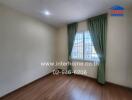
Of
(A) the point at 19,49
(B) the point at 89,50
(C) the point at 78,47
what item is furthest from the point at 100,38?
(A) the point at 19,49

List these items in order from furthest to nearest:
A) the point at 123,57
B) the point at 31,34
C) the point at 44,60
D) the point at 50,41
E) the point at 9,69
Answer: the point at 50,41, the point at 44,60, the point at 31,34, the point at 123,57, the point at 9,69

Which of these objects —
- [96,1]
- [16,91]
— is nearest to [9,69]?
[16,91]

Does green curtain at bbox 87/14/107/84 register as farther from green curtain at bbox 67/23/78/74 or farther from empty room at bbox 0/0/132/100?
green curtain at bbox 67/23/78/74

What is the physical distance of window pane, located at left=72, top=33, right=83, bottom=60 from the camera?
3.21 meters

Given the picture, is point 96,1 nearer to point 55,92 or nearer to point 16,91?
point 55,92

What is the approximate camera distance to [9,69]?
2027 mm

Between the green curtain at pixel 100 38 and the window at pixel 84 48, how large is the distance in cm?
24

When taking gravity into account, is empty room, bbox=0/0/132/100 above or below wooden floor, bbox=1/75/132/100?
above

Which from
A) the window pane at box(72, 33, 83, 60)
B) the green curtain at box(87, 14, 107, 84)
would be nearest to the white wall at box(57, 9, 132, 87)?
the green curtain at box(87, 14, 107, 84)

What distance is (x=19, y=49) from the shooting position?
7.41ft

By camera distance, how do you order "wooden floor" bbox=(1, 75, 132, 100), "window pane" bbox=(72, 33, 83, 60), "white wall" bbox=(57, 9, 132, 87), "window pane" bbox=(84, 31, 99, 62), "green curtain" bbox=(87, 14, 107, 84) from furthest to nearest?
"window pane" bbox=(72, 33, 83, 60) < "window pane" bbox=(84, 31, 99, 62) < "green curtain" bbox=(87, 14, 107, 84) < "white wall" bbox=(57, 9, 132, 87) < "wooden floor" bbox=(1, 75, 132, 100)

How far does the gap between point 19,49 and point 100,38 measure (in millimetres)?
2668

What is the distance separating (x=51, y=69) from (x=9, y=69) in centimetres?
187

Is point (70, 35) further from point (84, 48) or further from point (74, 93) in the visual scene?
point (74, 93)
